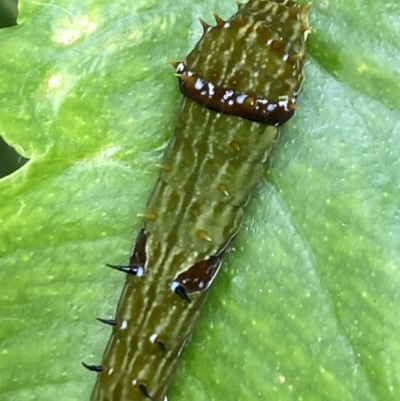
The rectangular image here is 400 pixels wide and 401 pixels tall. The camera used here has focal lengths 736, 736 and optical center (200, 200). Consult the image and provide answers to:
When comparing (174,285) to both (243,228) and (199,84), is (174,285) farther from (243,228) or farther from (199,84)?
(199,84)

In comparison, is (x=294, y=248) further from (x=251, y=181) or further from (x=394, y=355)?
(x=394, y=355)

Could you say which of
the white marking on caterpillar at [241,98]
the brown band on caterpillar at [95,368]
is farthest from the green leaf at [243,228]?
the white marking on caterpillar at [241,98]

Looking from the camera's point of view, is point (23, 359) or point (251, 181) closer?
point (251, 181)

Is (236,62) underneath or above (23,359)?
above

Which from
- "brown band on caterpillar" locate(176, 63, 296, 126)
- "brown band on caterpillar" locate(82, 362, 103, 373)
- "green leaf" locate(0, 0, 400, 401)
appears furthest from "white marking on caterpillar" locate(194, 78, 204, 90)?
"brown band on caterpillar" locate(82, 362, 103, 373)

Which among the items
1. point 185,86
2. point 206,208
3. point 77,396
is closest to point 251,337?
point 206,208

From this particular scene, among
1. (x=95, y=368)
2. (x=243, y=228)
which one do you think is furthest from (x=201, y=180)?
(x=95, y=368)
